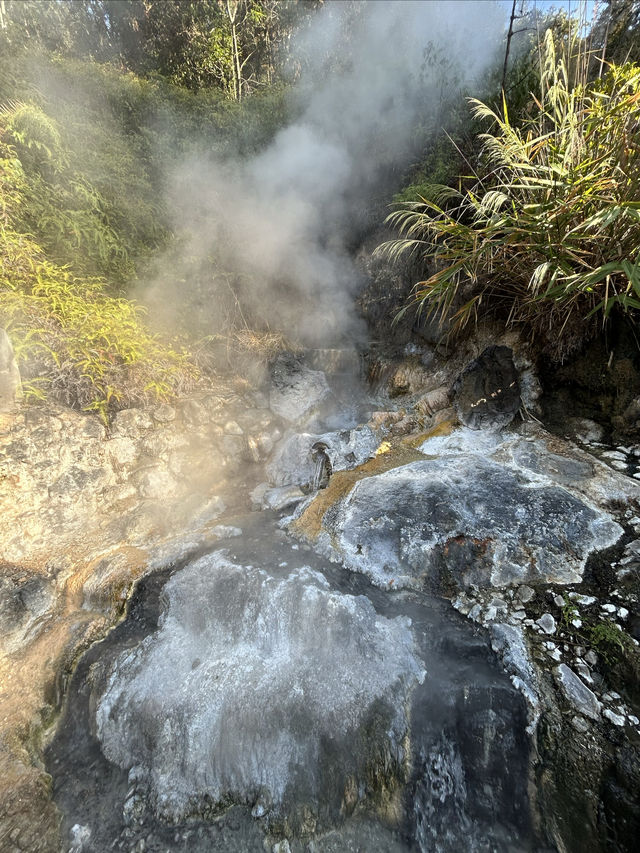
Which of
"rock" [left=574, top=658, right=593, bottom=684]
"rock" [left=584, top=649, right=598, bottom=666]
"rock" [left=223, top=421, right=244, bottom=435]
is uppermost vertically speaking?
"rock" [left=223, top=421, right=244, bottom=435]

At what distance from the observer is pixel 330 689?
1.63 meters

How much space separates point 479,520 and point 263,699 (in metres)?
1.61

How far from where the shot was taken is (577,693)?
1419mm

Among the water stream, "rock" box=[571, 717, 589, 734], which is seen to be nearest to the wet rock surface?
the water stream

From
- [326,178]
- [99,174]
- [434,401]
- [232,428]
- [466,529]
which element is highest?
[99,174]

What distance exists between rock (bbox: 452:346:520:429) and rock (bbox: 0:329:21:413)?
396cm

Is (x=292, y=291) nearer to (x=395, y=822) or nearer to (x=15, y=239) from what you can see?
(x=15, y=239)

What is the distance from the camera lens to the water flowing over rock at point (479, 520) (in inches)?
77.6

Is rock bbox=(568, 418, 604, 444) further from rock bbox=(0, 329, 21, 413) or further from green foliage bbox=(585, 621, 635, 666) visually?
rock bbox=(0, 329, 21, 413)

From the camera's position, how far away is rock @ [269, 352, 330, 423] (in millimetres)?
4062

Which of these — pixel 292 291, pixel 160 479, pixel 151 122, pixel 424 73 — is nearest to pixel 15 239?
pixel 160 479

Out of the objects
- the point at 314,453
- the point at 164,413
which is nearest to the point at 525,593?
the point at 314,453

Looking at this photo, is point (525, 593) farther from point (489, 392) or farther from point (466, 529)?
point (489, 392)

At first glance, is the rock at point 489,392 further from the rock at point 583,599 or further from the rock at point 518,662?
the rock at point 518,662
